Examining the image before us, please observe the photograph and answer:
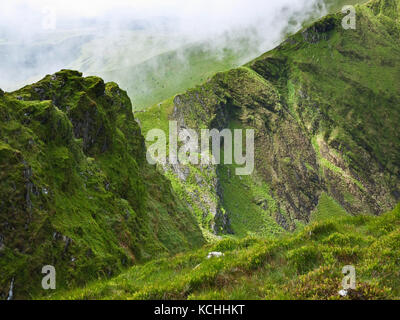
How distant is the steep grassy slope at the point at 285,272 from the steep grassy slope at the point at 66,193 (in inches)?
193

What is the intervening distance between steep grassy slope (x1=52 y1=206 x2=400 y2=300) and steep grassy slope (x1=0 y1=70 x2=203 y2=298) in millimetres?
4895

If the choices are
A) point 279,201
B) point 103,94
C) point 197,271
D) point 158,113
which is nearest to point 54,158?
point 197,271

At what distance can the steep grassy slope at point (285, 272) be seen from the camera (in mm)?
6969

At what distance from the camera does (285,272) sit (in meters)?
8.25

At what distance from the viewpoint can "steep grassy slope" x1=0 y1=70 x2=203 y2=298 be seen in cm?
1254

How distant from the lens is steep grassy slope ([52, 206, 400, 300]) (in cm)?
697

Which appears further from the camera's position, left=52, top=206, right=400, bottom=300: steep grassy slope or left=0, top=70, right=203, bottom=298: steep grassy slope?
left=0, top=70, right=203, bottom=298: steep grassy slope

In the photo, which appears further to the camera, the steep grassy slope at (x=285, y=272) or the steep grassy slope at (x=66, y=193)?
the steep grassy slope at (x=66, y=193)

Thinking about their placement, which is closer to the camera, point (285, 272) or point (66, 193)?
point (285, 272)

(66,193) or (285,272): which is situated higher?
(66,193)

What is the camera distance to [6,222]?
12.1 meters

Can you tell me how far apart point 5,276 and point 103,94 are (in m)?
26.6

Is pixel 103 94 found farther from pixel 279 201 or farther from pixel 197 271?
pixel 279 201

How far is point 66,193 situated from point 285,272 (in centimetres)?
1436
